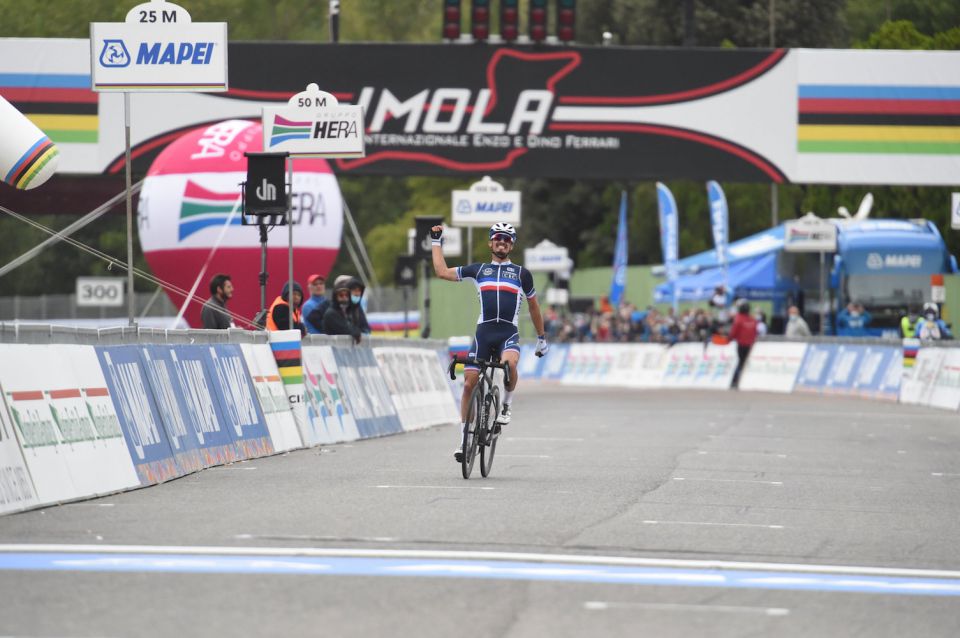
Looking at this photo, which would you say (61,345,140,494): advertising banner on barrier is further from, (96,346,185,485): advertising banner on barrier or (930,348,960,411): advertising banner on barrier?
(930,348,960,411): advertising banner on barrier

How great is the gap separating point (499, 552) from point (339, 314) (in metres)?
13.0

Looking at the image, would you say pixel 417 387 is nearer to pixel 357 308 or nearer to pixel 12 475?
pixel 357 308

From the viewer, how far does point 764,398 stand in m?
37.0

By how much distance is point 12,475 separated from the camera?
10.9m

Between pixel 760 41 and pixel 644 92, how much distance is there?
43.4 m

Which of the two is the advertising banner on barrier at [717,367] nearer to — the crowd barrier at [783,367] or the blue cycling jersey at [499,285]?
the crowd barrier at [783,367]

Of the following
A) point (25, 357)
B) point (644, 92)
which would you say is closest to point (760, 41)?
point (644, 92)

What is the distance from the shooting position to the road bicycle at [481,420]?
46.5 feet

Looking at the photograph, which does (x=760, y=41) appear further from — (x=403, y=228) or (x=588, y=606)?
(x=588, y=606)

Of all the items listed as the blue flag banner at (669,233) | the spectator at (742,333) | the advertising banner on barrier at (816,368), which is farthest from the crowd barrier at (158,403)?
the blue flag banner at (669,233)

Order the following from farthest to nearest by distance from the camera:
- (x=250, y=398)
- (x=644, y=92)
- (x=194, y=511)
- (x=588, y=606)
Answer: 1. (x=644, y=92)
2. (x=250, y=398)
3. (x=194, y=511)
4. (x=588, y=606)

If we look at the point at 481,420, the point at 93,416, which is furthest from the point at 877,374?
the point at 93,416

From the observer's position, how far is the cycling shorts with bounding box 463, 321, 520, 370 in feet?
48.0

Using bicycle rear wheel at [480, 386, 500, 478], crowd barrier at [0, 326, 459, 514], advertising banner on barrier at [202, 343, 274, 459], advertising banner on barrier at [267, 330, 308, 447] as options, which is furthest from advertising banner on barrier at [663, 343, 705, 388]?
bicycle rear wheel at [480, 386, 500, 478]
